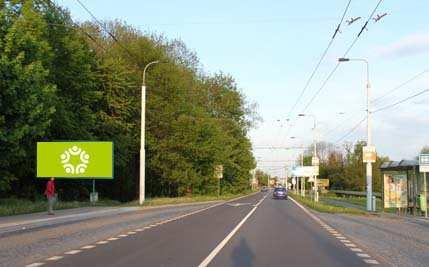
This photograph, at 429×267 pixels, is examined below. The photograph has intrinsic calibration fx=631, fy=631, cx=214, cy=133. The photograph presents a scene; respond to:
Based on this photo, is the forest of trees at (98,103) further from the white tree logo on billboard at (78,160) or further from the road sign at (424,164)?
the road sign at (424,164)

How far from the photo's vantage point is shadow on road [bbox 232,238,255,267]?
529 inches

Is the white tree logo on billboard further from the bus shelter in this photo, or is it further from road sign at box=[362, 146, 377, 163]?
the bus shelter

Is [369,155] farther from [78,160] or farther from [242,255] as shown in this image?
[242,255]

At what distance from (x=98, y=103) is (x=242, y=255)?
44809mm

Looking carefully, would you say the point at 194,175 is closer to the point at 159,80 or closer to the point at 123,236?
the point at 159,80

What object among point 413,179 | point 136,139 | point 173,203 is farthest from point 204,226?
Result: point 136,139

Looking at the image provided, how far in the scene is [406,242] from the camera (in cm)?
1923

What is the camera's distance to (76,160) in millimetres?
Answer: 40750

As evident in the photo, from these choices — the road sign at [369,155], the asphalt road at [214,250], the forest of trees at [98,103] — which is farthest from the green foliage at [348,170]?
the asphalt road at [214,250]

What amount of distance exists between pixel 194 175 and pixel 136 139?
8933mm

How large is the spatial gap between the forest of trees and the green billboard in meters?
1.68

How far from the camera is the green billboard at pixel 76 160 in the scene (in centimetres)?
4059

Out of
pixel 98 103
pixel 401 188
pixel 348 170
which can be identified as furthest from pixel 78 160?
pixel 348 170

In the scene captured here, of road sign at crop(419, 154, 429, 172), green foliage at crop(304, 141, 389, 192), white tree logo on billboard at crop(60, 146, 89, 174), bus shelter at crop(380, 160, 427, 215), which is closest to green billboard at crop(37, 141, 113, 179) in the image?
white tree logo on billboard at crop(60, 146, 89, 174)
